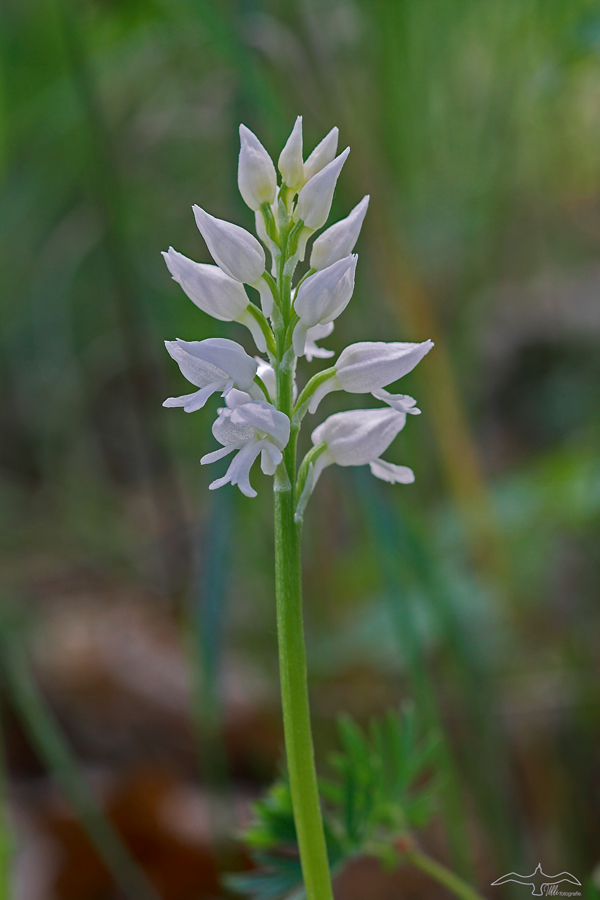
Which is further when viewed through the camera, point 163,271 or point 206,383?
point 163,271

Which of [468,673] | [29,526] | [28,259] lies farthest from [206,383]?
[28,259]

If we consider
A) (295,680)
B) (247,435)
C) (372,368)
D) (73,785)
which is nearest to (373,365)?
(372,368)

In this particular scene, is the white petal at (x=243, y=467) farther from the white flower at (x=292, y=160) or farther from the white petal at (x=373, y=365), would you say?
the white flower at (x=292, y=160)

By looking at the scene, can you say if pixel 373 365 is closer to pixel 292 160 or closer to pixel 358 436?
pixel 358 436

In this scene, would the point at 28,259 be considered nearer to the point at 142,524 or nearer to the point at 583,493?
the point at 142,524

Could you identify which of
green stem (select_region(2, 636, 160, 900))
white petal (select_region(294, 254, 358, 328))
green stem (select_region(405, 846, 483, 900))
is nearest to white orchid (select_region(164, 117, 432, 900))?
white petal (select_region(294, 254, 358, 328))

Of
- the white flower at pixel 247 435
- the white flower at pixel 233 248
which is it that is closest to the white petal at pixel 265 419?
the white flower at pixel 247 435
